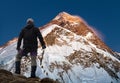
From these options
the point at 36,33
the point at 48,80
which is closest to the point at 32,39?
the point at 36,33

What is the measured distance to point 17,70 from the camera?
977 inches

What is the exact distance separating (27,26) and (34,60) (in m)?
2.33

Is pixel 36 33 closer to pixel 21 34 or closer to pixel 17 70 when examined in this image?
pixel 21 34

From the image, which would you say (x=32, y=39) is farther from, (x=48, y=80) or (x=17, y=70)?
(x=48, y=80)

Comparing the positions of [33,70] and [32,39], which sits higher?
[32,39]

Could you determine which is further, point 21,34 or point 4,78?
point 21,34

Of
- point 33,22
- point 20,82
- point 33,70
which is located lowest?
point 20,82

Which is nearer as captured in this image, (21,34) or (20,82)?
(20,82)

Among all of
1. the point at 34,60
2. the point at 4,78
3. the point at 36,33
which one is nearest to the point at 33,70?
the point at 34,60

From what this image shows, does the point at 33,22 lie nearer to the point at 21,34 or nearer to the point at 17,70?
the point at 21,34

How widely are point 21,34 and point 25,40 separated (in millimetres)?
522

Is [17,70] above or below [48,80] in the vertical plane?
above

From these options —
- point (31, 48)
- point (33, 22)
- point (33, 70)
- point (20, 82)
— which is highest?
point (33, 22)

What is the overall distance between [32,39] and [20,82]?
18.9 ft
